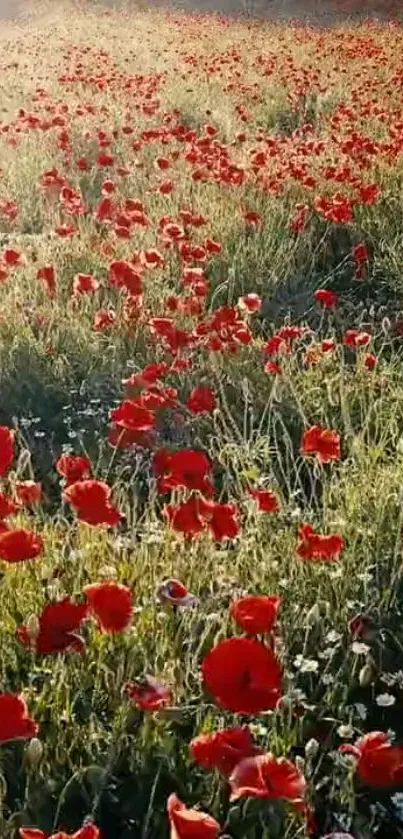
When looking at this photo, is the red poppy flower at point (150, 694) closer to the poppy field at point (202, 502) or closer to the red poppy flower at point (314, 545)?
the poppy field at point (202, 502)

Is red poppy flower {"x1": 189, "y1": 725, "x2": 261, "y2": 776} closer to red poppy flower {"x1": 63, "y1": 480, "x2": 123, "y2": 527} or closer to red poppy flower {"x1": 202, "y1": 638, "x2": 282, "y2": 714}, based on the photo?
red poppy flower {"x1": 202, "y1": 638, "x2": 282, "y2": 714}

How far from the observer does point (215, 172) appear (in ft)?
18.5

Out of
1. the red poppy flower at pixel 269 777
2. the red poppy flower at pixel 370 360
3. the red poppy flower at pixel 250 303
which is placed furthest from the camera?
the red poppy flower at pixel 250 303

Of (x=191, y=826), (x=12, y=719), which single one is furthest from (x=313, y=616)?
(x=191, y=826)

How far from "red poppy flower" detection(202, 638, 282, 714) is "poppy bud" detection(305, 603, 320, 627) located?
569 millimetres

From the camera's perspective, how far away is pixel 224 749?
1.57 meters

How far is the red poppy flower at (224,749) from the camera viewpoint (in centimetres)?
157

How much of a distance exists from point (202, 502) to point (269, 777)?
0.74 metres

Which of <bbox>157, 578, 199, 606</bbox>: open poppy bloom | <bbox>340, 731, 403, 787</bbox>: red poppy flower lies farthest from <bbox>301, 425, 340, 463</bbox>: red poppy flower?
<bbox>340, 731, 403, 787</bbox>: red poppy flower

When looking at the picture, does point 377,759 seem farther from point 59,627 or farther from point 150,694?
point 59,627

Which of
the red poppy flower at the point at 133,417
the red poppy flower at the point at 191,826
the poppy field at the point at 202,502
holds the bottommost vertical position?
the poppy field at the point at 202,502

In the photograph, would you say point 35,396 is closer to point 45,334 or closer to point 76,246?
point 45,334

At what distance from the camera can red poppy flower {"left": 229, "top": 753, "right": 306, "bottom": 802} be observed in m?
1.47

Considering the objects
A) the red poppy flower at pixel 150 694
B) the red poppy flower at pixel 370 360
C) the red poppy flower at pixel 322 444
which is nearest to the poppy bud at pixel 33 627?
the red poppy flower at pixel 150 694
